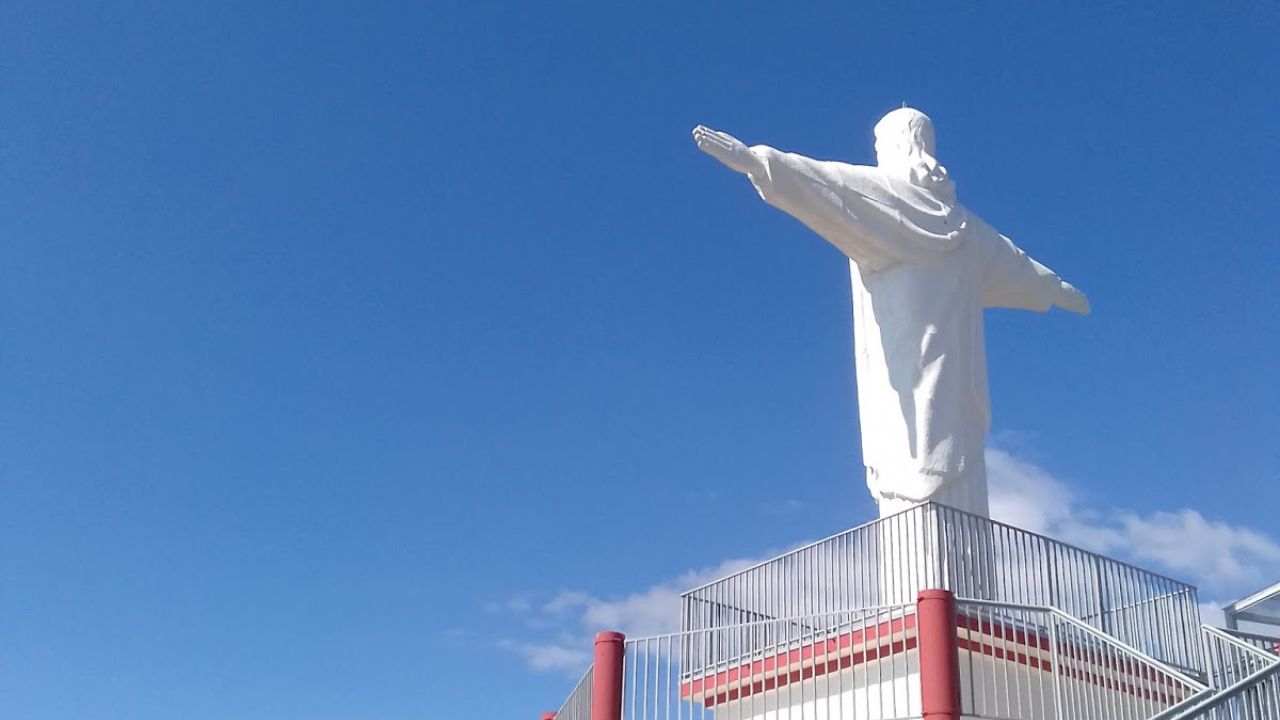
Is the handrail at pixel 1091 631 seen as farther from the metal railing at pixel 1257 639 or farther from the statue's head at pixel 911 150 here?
the statue's head at pixel 911 150

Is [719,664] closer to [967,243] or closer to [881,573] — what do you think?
[881,573]

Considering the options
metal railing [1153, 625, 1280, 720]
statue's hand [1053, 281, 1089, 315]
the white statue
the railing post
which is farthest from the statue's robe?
metal railing [1153, 625, 1280, 720]

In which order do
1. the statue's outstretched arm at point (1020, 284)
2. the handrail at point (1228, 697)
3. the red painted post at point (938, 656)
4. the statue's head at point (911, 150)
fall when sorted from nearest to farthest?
1. the handrail at point (1228, 697)
2. the red painted post at point (938, 656)
3. the statue's head at point (911, 150)
4. the statue's outstretched arm at point (1020, 284)

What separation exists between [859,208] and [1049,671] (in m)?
5.51

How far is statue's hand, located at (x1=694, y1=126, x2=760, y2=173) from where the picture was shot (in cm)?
1387

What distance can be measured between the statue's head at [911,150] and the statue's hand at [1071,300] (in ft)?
7.98

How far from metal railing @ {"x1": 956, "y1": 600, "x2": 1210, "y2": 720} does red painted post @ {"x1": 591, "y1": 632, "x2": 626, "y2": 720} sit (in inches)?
129

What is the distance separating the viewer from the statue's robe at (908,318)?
1471 cm

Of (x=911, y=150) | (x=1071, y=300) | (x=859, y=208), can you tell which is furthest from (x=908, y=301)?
(x=1071, y=300)

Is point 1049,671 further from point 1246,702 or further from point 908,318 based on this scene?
point 908,318

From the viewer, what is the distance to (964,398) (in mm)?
15156

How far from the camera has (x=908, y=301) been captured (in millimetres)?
15234

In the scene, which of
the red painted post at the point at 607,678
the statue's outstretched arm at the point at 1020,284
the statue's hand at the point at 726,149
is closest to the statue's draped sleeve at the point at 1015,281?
the statue's outstretched arm at the point at 1020,284

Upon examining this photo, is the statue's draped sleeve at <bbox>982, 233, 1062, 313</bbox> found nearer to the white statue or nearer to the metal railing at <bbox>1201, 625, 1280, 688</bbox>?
the white statue
